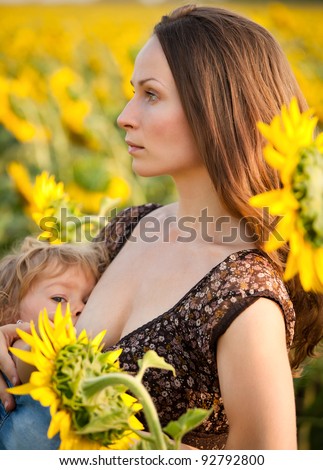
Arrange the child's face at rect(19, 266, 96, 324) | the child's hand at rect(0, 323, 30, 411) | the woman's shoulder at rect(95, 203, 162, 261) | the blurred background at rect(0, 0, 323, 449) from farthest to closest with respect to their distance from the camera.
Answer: the blurred background at rect(0, 0, 323, 449) < the woman's shoulder at rect(95, 203, 162, 261) < the child's face at rect(19, 266, 96, 324) < the child's hand at rect(0, 323, 30, 411)

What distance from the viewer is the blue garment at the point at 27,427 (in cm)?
119

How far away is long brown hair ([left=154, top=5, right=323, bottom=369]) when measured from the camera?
128 centimetres

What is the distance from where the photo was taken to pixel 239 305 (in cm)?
118

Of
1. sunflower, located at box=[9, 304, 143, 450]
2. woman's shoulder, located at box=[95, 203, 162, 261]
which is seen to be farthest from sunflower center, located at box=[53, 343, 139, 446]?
woman's shoulder, located at box=[95, 203, 162, 261]

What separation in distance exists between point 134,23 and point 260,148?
3.70 m

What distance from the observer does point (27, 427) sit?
1.21 m

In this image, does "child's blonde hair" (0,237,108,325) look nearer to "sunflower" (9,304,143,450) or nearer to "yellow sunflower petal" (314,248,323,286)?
"sunflower" (9,304,143,450)

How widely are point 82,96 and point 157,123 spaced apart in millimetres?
1674

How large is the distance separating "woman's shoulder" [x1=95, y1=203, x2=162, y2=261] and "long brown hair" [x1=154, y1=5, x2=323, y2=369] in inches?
12.6

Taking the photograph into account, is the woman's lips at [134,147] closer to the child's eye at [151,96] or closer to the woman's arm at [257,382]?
the child's eye at [151,96]

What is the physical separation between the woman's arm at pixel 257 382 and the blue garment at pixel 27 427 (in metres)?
0.25

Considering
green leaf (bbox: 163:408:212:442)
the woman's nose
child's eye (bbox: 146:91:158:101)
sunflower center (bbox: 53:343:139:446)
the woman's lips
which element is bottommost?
green leaf (bbox: 163:408:212:442)
